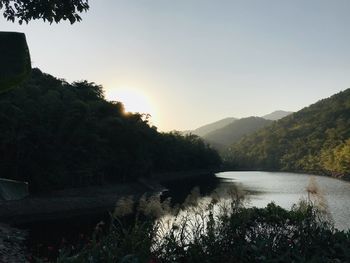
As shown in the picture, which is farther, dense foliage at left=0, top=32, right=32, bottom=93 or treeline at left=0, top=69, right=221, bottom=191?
treeline at left=0, top=69, right=221, bottom=191

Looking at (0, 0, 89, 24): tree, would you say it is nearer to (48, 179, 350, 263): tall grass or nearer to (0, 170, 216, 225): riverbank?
(48, 179, 350, 263): tall grass

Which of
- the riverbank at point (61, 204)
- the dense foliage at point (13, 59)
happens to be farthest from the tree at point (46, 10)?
the riverbank at point (61, 204)

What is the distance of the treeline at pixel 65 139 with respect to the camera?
57.1 meters

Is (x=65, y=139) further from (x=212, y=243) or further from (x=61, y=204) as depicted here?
(x=212, y=243)

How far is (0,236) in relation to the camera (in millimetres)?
33719

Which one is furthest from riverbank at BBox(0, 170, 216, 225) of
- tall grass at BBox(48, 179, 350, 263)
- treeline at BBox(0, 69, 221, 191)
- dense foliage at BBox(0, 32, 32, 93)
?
dense foliage at BBox(0, 32, 32, 93)

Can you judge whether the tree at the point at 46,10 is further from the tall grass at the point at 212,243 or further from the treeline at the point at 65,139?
the treeline at the point at 65,139

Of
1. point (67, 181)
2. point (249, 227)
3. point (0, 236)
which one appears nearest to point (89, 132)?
point (67, 181)

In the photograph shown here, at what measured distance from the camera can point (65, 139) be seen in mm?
67375

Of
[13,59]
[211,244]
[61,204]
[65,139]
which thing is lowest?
[61,204]

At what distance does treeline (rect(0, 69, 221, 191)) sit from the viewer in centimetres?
5712

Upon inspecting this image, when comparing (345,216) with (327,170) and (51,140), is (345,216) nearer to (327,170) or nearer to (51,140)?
(51,140)

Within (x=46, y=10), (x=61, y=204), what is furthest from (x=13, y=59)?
(x=61, y=204)

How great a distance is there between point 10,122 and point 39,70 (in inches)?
2384
